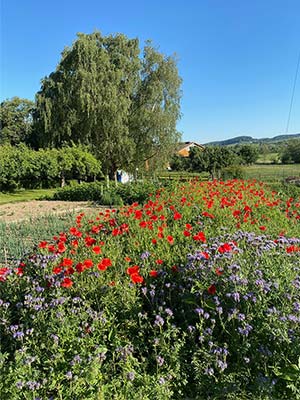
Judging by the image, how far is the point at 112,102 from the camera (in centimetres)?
2128

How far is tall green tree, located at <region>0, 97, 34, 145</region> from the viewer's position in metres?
38.9

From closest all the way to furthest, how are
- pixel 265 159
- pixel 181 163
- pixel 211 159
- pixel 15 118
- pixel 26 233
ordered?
1. pixel 26 233
2. pixel 211 159
3. pixel 15 118
4. pixel 181 163
5. pixel 265 159

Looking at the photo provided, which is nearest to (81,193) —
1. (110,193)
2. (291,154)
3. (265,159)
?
(110,193)

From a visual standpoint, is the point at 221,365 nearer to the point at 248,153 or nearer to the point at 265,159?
the point at 248,153

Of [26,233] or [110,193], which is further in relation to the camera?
[110,193]

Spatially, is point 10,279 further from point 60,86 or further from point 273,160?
point 273,160

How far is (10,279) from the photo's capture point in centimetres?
301

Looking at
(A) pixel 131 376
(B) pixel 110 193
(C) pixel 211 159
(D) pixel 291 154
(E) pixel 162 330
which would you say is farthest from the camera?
(D) pixel 291 154

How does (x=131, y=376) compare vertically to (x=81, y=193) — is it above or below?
above

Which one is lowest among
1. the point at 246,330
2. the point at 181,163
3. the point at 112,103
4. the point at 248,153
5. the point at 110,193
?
the point at 181,163

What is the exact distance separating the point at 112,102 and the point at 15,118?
25.9m

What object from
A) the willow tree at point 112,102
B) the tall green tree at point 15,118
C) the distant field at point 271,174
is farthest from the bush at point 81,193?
the tall green tree at point 15,118

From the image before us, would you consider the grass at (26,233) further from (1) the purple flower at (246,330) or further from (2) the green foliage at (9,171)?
(2) the green foliage at (9,171)

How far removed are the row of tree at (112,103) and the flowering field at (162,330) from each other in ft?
63.8
